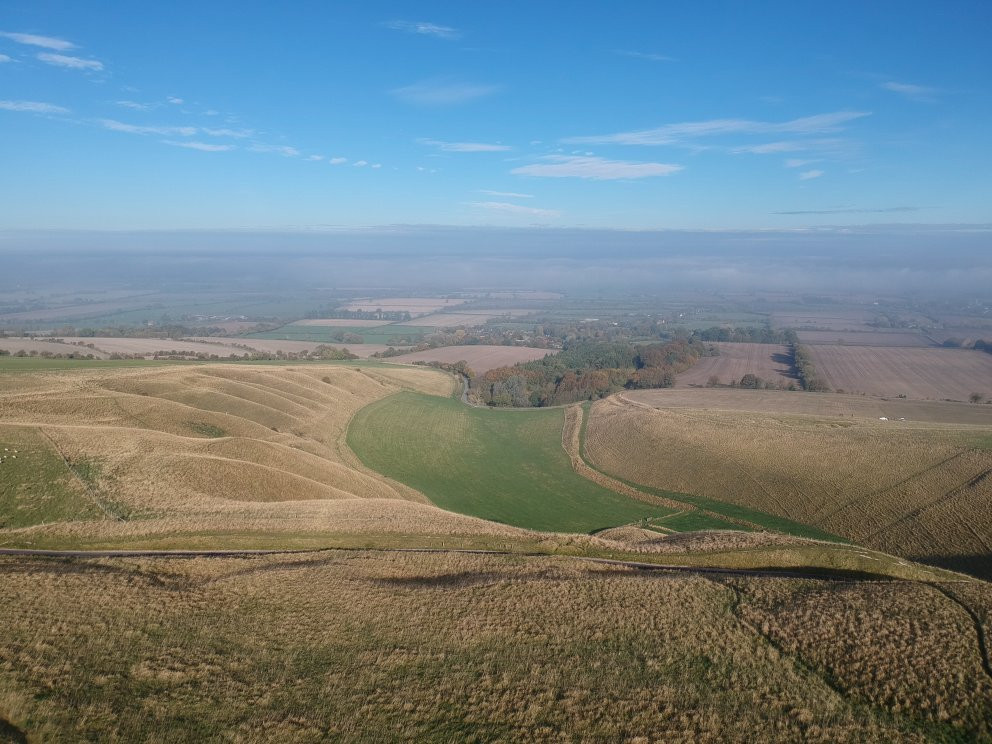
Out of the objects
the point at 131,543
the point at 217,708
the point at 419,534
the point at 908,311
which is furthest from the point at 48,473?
the point at 908,311

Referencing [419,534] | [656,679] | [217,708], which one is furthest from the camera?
[419,534]

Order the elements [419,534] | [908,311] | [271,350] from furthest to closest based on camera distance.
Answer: [908,311] → [271,350] → [419,534]

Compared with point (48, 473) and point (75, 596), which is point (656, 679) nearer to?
point (75, 596)

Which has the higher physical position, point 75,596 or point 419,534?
point 75,596

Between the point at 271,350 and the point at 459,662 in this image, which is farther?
the point at 271,350

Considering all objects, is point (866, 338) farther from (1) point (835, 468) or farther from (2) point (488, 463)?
(2) point (488, 463)

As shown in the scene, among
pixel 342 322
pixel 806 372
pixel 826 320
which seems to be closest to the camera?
pixel 806 372

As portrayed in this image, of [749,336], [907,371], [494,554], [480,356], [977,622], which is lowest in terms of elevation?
[480,356]

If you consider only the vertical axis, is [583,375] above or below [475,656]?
below

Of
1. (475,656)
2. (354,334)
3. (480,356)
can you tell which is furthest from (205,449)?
(354,334)
